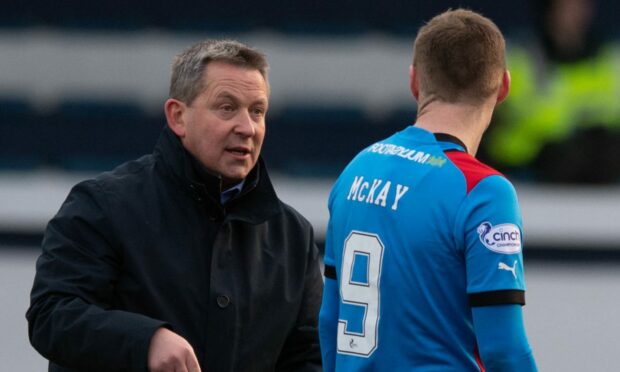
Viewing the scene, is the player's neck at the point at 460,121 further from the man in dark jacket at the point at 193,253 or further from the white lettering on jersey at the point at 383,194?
the man in dark jacket at the point at 193,253

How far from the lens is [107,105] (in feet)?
21.2

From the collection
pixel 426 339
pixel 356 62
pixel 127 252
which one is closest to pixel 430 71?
pixel 426 339

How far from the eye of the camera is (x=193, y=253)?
9.49ft

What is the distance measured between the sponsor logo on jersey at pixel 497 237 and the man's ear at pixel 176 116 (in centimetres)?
77

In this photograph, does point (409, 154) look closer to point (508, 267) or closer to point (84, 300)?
point (508, 267)

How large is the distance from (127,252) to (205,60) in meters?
0.44

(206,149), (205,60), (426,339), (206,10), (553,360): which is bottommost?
(553,360)

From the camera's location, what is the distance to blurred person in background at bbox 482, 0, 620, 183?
633 cm

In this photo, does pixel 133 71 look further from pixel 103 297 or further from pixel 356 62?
pixel 103 297

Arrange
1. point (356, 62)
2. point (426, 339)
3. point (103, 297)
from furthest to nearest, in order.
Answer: point (356, 62), point (103, 297), point (426, 339)

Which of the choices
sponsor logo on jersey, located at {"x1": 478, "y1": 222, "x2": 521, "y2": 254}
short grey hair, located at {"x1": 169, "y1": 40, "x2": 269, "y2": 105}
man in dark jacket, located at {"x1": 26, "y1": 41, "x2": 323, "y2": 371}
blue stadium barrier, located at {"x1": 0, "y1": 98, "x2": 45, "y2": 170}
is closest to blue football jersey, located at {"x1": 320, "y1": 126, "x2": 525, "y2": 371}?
sponsor logo on jersey, located at {"x1": 478, "y1": 222, "x2": 521, "y2": 254}

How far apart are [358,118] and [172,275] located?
11.8 feet

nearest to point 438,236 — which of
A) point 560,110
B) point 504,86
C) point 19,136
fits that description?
point 504,86

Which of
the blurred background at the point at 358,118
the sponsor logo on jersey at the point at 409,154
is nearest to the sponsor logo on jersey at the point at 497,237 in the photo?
the sponsor logo on jersey at the point at 409,154
